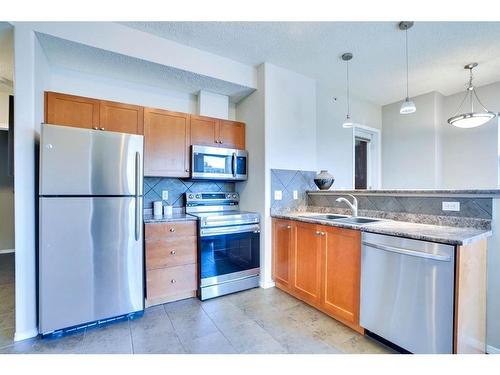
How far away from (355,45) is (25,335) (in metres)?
4.01

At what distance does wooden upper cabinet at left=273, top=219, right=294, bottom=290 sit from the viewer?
263 cm

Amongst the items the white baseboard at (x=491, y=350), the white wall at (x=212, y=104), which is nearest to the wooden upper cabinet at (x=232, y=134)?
the white wall at (x=212, y=104)

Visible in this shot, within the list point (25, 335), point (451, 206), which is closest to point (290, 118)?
point (451, 206)

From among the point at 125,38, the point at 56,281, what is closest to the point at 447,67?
the point at 125,38

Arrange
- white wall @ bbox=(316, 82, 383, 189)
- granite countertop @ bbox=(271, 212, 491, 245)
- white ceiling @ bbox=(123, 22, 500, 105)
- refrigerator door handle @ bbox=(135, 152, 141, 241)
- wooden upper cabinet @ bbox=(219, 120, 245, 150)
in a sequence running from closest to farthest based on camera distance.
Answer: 1. granite countertop @ bbox=(271, 212, 491, 245)
2. refrigerator door handle @ bbox=(135, 152, 141, 241)
3. white ceiling @ bbox=(123, 22, 500, 105)
4. wooden upper cabinet @ bbox=(219, 120, 245, 150)
5. white wall @ bbox=(316, 82, 383, 189)

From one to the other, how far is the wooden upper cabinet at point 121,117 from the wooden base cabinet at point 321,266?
192cm

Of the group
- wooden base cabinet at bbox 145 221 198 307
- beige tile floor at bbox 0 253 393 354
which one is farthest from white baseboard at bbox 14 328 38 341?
wooden base cabinet at bbox 145 221 198 307

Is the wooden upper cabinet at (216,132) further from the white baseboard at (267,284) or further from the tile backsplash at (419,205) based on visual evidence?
the white baseboard at (267,284)

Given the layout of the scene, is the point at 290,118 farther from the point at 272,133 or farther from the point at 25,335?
the point at 25,335

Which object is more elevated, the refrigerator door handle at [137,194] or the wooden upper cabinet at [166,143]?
the wooden upper cabinet at [166,143]

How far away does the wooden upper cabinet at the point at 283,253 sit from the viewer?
8.63ft

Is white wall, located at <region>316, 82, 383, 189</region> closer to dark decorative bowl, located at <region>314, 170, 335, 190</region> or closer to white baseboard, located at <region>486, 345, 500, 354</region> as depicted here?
dark decorative bowl, located at <region>314, 170, 335, 190</region>

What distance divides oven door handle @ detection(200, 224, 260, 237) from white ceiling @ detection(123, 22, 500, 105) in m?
1.98

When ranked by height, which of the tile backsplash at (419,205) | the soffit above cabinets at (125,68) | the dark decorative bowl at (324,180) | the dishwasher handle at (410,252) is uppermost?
the soffit above cabinets at (125,68)
